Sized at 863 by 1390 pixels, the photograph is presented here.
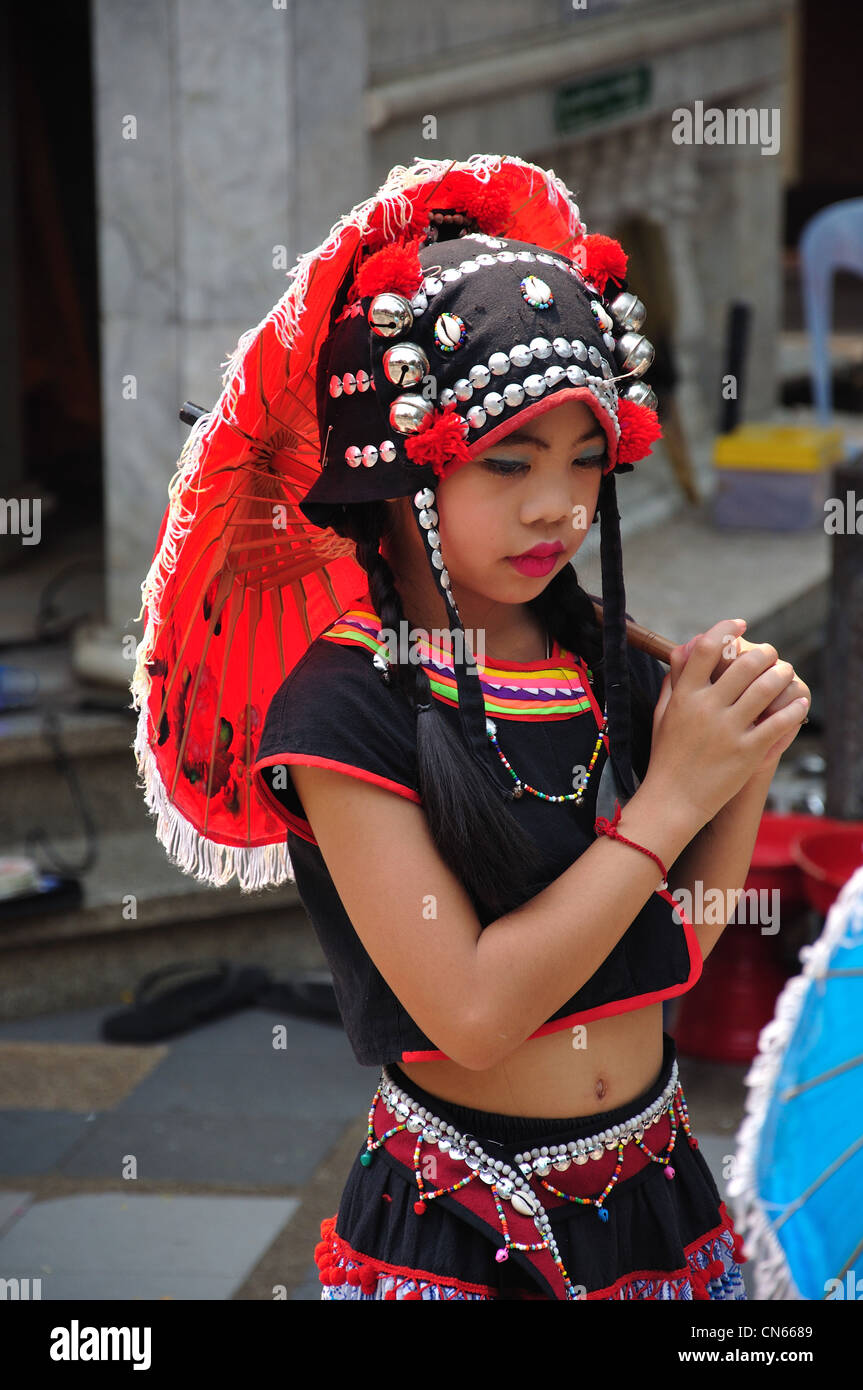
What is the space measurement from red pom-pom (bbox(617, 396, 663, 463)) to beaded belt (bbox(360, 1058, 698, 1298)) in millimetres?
782

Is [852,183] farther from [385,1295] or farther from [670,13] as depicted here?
[385,1295]

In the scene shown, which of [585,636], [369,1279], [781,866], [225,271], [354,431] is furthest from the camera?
[225,271]

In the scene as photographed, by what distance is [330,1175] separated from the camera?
414 cm

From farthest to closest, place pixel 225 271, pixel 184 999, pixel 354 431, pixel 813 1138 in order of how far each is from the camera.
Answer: pixel 225 271, pixel 184 999, pixel 813 1138, pixel 354 431

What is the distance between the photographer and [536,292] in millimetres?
1745

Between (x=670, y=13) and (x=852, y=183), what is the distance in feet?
62.8

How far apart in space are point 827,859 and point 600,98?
14.4 feet

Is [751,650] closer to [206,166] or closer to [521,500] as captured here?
[521,500]

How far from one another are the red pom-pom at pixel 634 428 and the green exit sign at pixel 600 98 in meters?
5.54

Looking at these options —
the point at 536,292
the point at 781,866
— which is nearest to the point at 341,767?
the point at 536,292

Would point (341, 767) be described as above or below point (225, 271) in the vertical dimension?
below

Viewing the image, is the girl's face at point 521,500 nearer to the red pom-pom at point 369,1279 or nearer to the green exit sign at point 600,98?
the red pom-pom at point 369,1279

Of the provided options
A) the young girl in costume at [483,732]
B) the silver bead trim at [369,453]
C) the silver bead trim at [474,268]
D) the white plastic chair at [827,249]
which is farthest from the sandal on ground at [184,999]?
the white plastic chair at [827,249]

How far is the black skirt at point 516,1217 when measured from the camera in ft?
5.98
